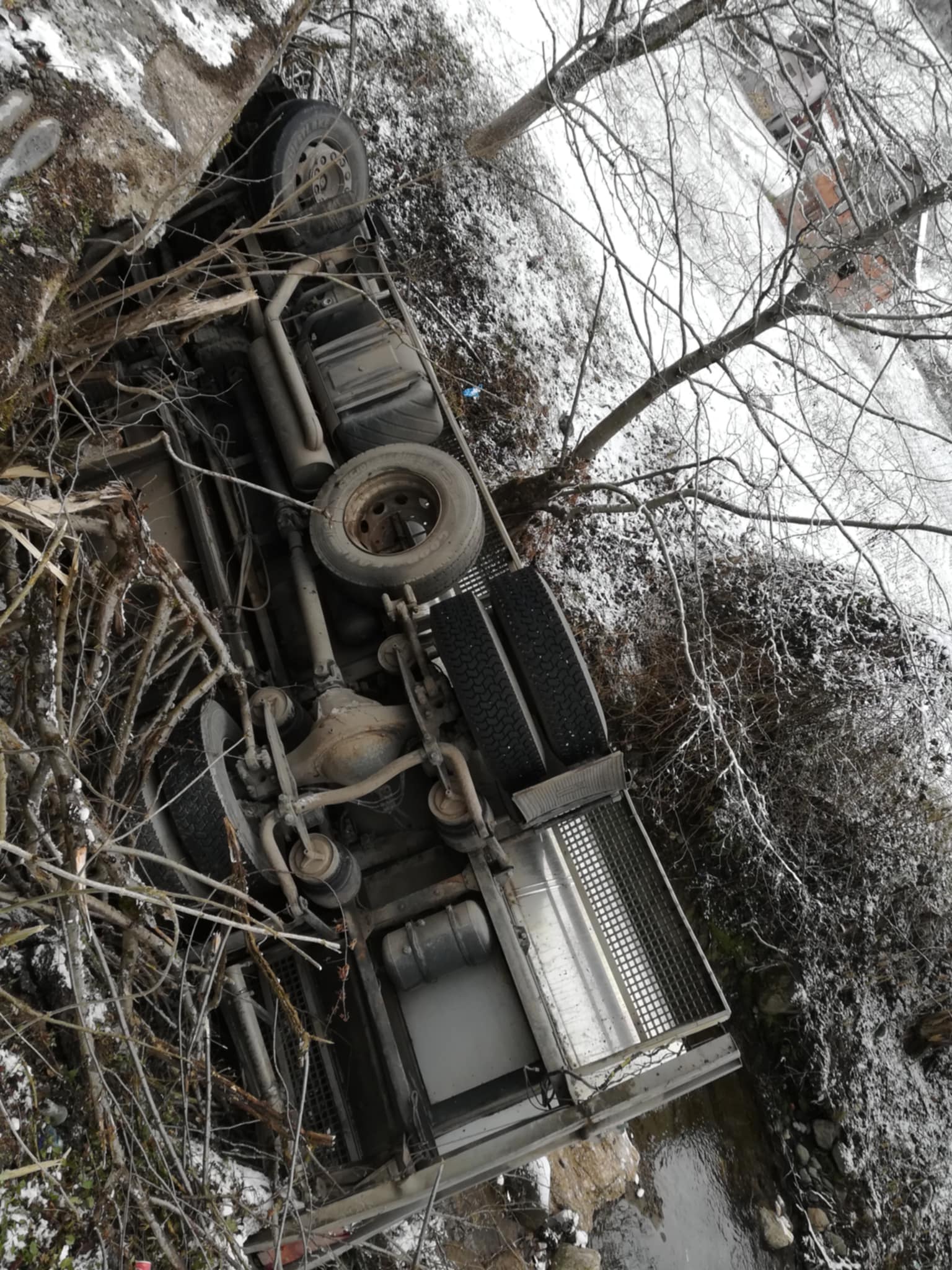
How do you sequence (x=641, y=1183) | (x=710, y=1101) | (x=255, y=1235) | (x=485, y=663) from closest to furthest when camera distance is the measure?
1. (x=255, y=1235)
2. (x=485, y=663)
3. (x=641, y=1183)
4. (x=710, y=1101)

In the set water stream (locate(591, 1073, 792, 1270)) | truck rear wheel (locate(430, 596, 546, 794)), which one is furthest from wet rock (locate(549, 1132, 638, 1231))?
truck rear wheel (locate(430, 596, 546, 794))

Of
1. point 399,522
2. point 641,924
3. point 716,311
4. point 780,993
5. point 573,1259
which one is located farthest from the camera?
point 716,311

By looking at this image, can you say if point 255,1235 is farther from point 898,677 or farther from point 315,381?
point 898,677

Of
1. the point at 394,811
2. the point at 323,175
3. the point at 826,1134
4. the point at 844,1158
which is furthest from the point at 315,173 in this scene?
the point at 844,1158

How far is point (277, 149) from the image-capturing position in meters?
Answer: 3.77

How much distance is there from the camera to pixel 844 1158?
4.95 m

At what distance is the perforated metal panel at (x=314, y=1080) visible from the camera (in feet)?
9.43

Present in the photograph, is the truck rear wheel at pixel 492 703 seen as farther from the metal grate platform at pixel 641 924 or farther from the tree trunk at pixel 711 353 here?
the tree trunk at pixel 711 353

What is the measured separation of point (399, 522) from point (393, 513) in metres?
0.05

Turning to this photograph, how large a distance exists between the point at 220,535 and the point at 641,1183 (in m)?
4.35

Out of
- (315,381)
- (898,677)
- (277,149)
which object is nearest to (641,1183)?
(898,677)

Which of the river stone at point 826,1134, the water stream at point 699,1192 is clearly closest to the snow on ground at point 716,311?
the river stone at point 826,1134

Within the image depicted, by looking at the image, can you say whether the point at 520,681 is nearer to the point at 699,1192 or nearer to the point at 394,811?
the point at 394,811

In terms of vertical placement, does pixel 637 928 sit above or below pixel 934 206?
below
